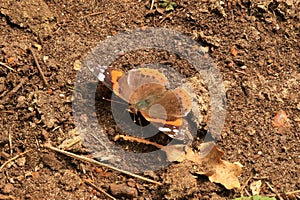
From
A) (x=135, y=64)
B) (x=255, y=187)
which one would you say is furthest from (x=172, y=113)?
(x=255, y=187)

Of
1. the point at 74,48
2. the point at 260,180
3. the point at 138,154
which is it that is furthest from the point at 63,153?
the point at 260,180

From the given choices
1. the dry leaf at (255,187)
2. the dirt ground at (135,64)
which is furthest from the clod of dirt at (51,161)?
the dry leaf at (255,187)

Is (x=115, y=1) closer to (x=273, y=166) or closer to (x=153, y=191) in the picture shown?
(x=153, y=191)

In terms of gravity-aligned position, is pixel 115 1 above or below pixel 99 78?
above

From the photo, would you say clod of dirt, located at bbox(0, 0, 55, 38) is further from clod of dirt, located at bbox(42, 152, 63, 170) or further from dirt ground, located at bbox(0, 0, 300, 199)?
clod of dirt, located at bbox(42, 152, 63, 170)

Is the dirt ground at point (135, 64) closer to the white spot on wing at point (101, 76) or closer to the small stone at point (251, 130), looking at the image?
the small stone at point (251, 130)

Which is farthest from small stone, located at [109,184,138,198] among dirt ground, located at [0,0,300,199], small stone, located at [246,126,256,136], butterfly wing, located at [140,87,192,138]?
small stone, located at [246,126,256,136]
